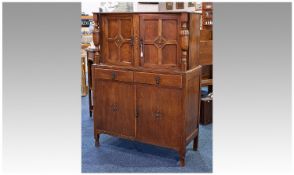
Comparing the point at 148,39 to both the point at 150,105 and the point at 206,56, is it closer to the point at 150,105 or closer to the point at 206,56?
the point at 150,105

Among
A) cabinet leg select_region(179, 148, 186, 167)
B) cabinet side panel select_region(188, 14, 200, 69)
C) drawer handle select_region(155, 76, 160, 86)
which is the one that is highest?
cabinet side panel select_region(188, 14, 200, 69)

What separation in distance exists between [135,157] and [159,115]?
0.57 metres

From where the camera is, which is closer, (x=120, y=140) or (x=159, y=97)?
(x=159, y=97)

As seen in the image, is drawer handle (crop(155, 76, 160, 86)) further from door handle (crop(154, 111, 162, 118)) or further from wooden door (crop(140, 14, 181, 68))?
door handle (crop(154, 111, 162, 118))

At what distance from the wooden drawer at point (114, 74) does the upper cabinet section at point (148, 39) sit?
80 mm

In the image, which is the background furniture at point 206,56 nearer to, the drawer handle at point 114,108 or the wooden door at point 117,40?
the wooden door at point 117,40

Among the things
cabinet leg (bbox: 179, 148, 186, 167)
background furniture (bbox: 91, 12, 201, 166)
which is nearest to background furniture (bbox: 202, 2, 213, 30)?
background furniture (bbox: 91, 12, 201, 166)

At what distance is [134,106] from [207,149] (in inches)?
37.8

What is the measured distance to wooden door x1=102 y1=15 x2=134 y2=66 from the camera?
3.23 m

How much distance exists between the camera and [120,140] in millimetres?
3900

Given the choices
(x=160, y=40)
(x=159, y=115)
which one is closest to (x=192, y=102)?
(x=159, y=115)

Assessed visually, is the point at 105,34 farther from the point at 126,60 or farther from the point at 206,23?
the point at 206,23

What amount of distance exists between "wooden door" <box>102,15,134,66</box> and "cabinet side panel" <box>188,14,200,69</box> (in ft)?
1.84

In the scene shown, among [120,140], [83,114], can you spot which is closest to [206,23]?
[83,114]
